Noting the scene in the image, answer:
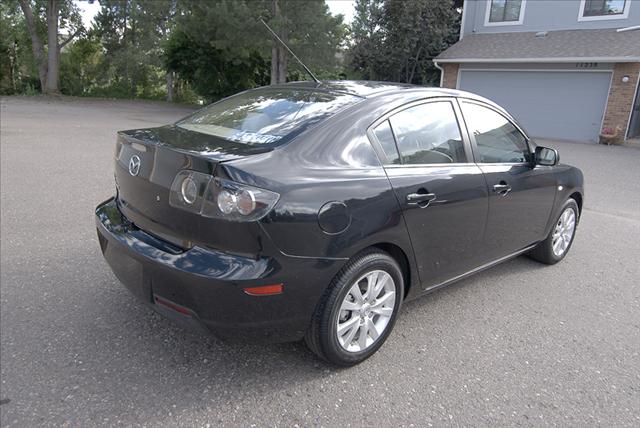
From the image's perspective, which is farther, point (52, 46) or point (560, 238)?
point (52, 46)

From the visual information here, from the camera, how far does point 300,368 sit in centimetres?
276

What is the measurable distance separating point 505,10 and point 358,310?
20.2 meters

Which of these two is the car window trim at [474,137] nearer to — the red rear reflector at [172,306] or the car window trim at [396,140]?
the car window trim at [396,140]

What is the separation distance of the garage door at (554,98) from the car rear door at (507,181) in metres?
14.9

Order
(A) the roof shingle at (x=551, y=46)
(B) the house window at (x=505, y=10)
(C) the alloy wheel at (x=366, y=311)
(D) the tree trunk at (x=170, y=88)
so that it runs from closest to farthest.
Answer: (C) the alloy wheel at (x=366, y=311) < (A) the roof shingle at (x=551, y=46) < (B) the house window at (x=505, y=10) < (D) the tree trunk at (x=170, y=88)

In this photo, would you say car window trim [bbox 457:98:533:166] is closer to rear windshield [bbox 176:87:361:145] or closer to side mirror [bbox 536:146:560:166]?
side mirror [bbox 536:146:560:166]

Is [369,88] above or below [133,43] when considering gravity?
below

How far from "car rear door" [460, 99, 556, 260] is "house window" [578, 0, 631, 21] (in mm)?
16571

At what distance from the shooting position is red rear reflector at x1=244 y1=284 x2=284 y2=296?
89.4 inches

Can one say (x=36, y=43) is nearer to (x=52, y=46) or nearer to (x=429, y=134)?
(x=52, y=46)

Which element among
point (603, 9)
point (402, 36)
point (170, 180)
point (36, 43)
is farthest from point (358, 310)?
point (36, 43)

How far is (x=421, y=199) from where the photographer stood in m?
2.88

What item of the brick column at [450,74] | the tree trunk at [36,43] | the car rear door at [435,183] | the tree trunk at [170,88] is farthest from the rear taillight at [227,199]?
the tree trunk at [170,88]

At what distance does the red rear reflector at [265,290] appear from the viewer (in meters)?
2.27
